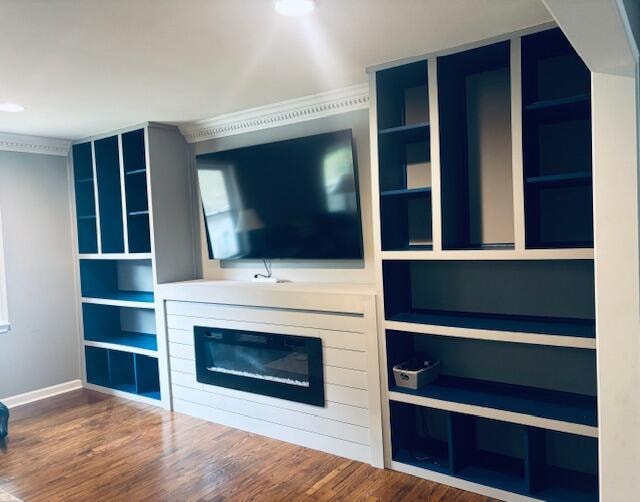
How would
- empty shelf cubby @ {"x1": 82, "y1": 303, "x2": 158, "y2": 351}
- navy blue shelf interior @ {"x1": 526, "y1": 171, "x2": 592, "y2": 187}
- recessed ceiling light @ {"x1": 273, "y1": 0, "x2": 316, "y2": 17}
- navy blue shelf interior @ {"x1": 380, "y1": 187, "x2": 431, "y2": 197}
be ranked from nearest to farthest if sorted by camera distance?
recessed ceiling light @ {"x1": 273, "y1": 0, "x2": 316, "y2": 17} < navy blue shelf interior @ {"x1": 526, "y1": 171, "x2": 592, "y2": 187} < navy blue shelf interior @ {"x1": 380, "y1": 187, "x2": 431, "y2": 197} < empty shelf cubby @ {"x1": 82, "y1": 303, "x2": 158, "y2": 351}

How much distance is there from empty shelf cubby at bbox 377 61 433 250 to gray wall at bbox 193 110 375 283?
1.00ft

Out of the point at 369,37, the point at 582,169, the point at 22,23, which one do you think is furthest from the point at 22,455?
the point at 582,169

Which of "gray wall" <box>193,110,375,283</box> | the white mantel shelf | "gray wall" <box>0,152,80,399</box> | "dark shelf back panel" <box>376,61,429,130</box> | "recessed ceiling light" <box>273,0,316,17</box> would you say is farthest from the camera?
"gray wall" <box>0,152,80,399</box>

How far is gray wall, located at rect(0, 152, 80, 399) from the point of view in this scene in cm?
432

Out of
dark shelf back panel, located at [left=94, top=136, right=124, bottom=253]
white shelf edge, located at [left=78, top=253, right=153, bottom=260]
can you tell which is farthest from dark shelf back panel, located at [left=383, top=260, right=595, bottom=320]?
dark shelf back panel, located at [left=94, top=136, right=124, bottom=253]

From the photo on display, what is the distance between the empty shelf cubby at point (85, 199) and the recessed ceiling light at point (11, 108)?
119cm

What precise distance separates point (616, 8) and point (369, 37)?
Result: 3.93ft

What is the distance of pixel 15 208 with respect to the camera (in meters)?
4.36

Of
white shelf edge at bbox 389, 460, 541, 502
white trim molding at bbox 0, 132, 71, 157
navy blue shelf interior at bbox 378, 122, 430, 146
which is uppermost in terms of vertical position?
white trim molding at bbox 0, 132, 71, 157

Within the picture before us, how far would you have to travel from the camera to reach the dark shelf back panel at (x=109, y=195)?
14.6 ft

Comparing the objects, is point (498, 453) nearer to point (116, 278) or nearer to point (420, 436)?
point (420, 436)

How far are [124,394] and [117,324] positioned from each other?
0.76 metres

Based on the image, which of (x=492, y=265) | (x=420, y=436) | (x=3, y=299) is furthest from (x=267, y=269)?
(x=3, y=299)

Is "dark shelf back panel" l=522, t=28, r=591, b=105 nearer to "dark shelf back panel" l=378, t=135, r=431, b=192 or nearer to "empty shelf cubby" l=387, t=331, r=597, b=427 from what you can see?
"dark shelf back panel" l=378, t=135, r=431, b=192
